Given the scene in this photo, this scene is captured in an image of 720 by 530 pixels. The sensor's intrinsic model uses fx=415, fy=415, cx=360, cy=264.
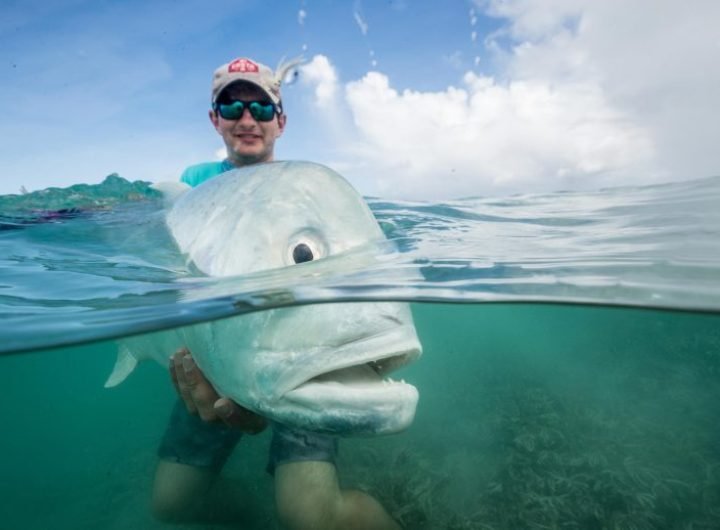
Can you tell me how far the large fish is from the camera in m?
1.84

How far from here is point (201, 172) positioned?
569 centimetres

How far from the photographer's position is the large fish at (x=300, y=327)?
1.84m

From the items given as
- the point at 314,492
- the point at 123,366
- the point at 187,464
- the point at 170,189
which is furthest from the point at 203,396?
the point at 123,366

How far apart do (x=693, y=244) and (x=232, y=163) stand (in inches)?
215

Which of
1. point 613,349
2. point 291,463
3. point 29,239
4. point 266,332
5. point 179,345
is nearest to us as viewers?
point 266,332

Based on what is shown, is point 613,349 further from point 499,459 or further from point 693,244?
point 693,244

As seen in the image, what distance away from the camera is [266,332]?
6.72 feet

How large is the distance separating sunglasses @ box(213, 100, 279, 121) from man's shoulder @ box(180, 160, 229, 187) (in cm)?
71

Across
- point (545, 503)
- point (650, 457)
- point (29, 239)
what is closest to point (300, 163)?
point (29, 239)

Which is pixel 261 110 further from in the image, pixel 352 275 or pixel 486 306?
pixel 486 306

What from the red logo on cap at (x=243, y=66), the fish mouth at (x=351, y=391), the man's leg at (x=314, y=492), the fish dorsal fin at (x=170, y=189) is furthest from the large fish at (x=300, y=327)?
the red logo on cap at (x=243, y=66)

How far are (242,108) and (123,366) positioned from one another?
12.3ft

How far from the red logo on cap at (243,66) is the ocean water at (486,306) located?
199 cm

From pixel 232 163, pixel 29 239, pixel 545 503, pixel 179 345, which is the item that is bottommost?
pixel 545 503
